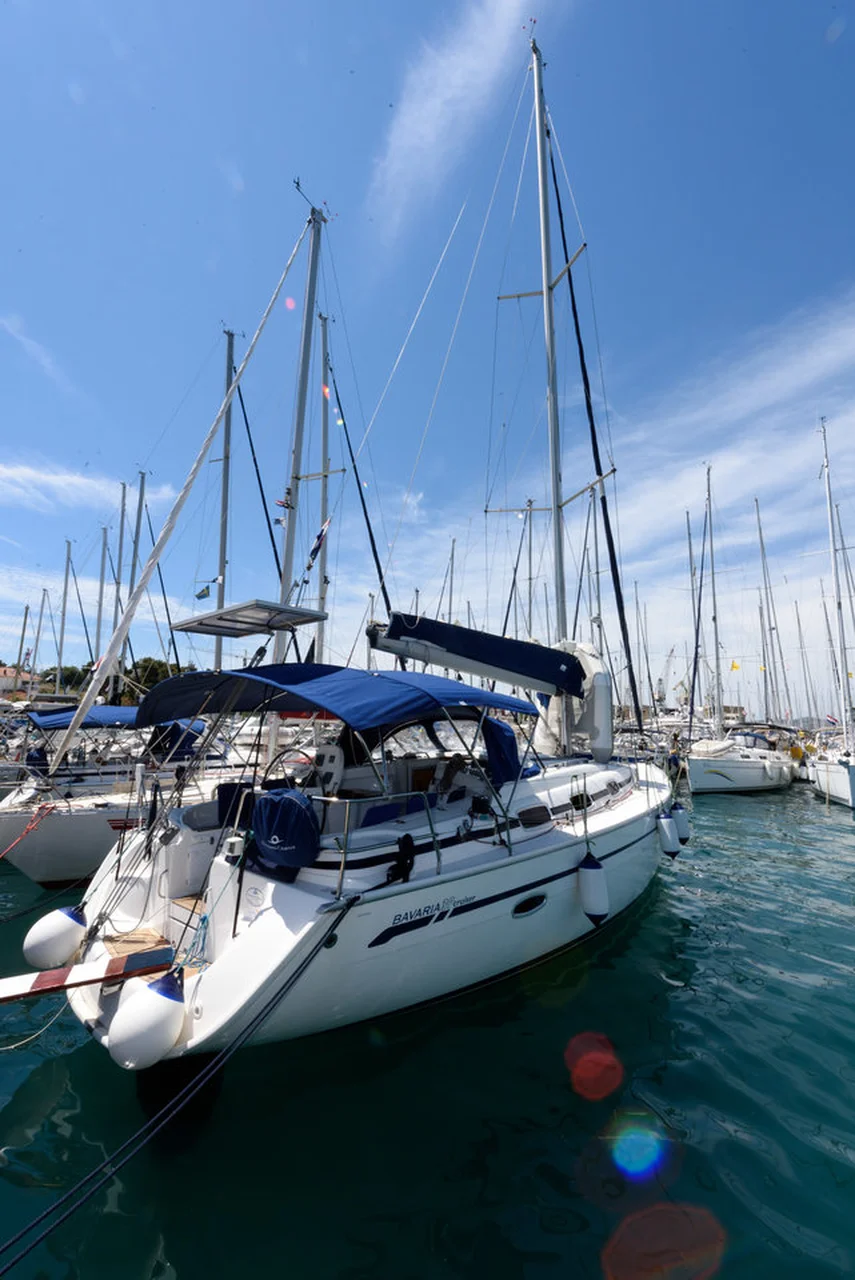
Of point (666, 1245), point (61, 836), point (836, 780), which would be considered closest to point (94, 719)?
point (61, 836)

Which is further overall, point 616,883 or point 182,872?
point 616,883

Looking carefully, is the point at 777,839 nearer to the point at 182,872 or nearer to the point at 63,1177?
the point at 182,872

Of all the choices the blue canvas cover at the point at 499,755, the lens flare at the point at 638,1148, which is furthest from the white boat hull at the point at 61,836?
the lens flare at the point at 638,1148

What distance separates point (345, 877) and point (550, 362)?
31.4 ft

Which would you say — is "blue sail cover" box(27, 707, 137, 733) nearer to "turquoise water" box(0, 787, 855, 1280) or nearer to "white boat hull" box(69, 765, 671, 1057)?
"white boat hull" box(69, 765, 671, 1057)

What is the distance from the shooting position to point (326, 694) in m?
4.70

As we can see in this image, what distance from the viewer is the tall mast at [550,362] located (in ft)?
33.0

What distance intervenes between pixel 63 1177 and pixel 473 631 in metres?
5.53

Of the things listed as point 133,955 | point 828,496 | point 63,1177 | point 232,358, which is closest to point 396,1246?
point 63,1177

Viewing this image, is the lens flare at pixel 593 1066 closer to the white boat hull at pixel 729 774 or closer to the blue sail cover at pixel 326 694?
the blue sail cover at pixel 326 694

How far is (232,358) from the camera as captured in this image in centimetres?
1633

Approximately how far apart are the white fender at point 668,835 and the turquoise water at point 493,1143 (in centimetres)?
194

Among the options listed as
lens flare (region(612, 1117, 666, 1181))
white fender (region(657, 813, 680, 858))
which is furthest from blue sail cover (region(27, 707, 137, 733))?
lens flare (region(612, 1117, 666, 1181))

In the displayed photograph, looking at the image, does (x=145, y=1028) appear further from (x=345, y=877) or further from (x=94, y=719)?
(x=94, y=719)
